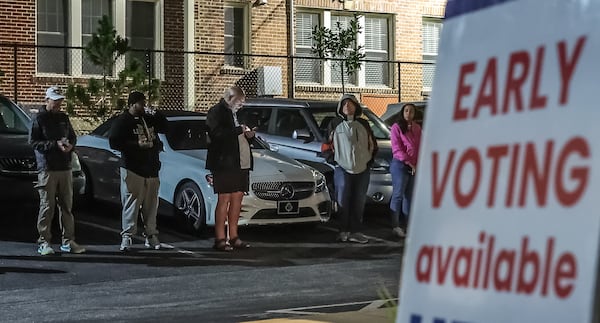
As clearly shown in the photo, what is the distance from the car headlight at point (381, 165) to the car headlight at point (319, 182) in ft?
3.49

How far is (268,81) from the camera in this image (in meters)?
19.8

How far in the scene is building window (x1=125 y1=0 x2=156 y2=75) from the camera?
18922 millimetres

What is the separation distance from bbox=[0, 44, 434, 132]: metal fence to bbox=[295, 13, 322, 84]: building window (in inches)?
0.9

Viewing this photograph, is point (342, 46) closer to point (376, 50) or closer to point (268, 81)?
point (268, 81)

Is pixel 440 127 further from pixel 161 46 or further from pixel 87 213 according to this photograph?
pixel 161 46

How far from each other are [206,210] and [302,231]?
1619 millimetres

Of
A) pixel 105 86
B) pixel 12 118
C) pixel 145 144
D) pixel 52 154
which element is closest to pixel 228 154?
pixel 145 144

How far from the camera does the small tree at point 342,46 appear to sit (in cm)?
1997

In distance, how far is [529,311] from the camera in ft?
5.69

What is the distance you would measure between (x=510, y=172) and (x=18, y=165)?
11.0 meters

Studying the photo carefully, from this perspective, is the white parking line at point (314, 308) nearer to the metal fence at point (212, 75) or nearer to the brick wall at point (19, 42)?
the metal fence at point (212, 75)

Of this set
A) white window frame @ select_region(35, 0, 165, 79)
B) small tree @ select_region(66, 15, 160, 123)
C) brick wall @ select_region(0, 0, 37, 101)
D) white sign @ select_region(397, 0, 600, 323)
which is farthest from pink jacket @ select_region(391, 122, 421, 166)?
white sign @ select_region(397, 0, 600, 323)

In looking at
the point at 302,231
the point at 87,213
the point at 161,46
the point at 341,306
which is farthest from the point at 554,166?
the point at 161,46

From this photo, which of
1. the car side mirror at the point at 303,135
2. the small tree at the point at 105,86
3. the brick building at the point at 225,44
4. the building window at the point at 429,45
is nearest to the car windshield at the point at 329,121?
the car side mirror at the point at 303,135
